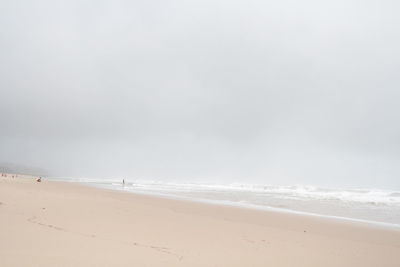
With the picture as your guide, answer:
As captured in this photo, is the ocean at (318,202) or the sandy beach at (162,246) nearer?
the sandy beach at (162,246)

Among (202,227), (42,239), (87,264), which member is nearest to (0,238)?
(42,239)

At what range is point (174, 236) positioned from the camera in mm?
6406

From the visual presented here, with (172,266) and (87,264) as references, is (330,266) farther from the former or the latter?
(87,264)

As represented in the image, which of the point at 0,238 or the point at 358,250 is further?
the point at 358,250

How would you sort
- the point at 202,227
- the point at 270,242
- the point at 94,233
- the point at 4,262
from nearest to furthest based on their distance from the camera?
the point at 4,262 → the point at 94,233 → the point at 270,242 → the point at 202,227

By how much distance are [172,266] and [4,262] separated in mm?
2279

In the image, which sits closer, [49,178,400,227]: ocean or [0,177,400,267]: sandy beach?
[0,177,400,267]: sandy beach

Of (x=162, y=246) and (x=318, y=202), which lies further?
(x=318, y=202)

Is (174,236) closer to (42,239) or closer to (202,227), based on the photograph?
(202,227)

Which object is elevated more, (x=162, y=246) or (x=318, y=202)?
(x=318, y=202)

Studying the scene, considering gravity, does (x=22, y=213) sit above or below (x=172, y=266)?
above

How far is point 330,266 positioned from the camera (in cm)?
512

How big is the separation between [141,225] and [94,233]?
68.4 inches

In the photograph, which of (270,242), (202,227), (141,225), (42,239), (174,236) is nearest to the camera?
(42,239)
